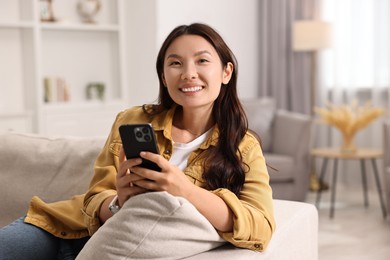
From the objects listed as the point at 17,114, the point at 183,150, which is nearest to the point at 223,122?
the point at 183,150

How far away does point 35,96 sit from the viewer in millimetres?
4801

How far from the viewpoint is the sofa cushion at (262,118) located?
16.2 ft

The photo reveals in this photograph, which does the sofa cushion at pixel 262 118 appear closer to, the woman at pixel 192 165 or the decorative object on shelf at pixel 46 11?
the decorative object on shelf at pixel 46 11

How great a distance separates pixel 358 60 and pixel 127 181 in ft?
14.2

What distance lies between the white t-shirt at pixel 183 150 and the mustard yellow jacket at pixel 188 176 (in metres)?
0.02

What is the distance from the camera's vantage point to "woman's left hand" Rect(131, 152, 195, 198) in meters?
1.48

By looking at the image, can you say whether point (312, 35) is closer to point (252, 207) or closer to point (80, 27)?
point (80, 27)

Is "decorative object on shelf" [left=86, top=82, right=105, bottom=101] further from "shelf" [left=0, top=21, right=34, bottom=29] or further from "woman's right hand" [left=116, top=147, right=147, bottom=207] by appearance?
"woman's right hand" [left=116, top=147, right=147, bottom=207]

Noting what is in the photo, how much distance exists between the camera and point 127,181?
154cm

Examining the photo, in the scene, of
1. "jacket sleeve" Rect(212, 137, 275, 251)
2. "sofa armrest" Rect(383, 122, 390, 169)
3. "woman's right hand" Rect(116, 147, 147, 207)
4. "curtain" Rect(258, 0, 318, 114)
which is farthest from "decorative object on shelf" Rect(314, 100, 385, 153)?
"woman's right hand" Rect(116, 147, 147, 207)

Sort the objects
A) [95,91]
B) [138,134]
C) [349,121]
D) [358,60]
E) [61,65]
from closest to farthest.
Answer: [138,134], [349,121], [61,65], [95,91], [358,60]

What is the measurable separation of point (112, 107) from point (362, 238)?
2.36 meters

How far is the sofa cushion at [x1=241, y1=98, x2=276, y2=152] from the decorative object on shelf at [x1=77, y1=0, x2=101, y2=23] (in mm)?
1443

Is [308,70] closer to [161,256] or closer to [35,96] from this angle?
[35,96]
